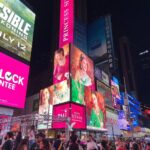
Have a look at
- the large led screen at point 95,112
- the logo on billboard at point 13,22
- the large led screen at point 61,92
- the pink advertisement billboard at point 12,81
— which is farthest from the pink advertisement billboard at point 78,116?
the logo on billboard at point 13,22

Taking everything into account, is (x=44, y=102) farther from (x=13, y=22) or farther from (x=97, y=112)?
(x=13, y=22)

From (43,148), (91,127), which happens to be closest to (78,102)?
(91,127)

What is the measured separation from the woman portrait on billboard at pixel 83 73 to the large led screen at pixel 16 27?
7966 millimetres

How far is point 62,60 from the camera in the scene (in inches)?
773

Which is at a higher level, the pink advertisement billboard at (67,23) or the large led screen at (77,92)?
the pink advertisement billboard at (67,23)

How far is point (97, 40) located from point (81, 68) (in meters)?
9.42

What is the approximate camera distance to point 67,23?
20359 millimetres

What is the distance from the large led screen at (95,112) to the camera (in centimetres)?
1794

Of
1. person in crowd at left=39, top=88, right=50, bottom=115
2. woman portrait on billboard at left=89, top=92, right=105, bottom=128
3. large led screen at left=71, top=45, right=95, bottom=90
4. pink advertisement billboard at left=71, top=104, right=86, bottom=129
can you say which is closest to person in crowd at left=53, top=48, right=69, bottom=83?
large led screen at left=71, top=45, right=95, bottom=90

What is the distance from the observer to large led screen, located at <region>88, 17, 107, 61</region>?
2736 cm

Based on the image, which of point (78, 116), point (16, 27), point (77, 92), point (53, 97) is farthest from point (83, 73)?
point (16, 27)

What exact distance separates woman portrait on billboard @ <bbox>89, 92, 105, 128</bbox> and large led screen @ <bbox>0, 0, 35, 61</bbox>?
9690mm

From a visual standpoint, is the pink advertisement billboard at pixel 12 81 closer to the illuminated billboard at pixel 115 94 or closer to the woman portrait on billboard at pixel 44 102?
the woman portrait on billboard at pixel 44 102

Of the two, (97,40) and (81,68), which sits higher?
(97,40)
